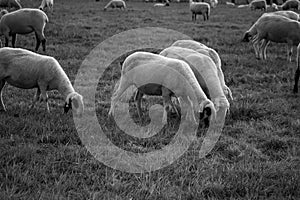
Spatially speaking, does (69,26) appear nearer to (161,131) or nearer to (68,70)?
(68,70)

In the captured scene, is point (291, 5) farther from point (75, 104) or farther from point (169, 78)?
point (75, 104)

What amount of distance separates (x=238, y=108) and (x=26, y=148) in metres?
3.97

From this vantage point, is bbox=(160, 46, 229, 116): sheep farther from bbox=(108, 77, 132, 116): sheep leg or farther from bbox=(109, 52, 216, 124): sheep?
bbox=(108, 77, 132, 116): sheep leg

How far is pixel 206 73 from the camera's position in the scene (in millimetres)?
7379

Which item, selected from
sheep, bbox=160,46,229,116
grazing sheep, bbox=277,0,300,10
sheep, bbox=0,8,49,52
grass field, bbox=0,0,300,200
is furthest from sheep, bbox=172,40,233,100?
grazing sheep, bbox=277,0,300,10

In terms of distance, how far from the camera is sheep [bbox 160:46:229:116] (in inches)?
275

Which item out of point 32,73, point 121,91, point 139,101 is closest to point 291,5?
point 139,101

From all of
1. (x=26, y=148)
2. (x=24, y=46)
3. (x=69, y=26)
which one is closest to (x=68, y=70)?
(x=24, y=46)

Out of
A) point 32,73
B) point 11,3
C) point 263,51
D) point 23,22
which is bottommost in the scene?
point 11,3

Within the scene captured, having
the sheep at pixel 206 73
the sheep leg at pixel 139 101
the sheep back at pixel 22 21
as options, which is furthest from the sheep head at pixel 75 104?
the sheep back at pixel 22 21

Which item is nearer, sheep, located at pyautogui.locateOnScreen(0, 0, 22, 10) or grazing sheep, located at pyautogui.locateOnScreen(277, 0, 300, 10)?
sheep, located at pyautogui.locateOnScreen(0, 0, 22, 10)

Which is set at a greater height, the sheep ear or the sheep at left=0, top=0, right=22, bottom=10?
the sheep ear

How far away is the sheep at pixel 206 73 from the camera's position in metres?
6.97

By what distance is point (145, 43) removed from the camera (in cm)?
1423
